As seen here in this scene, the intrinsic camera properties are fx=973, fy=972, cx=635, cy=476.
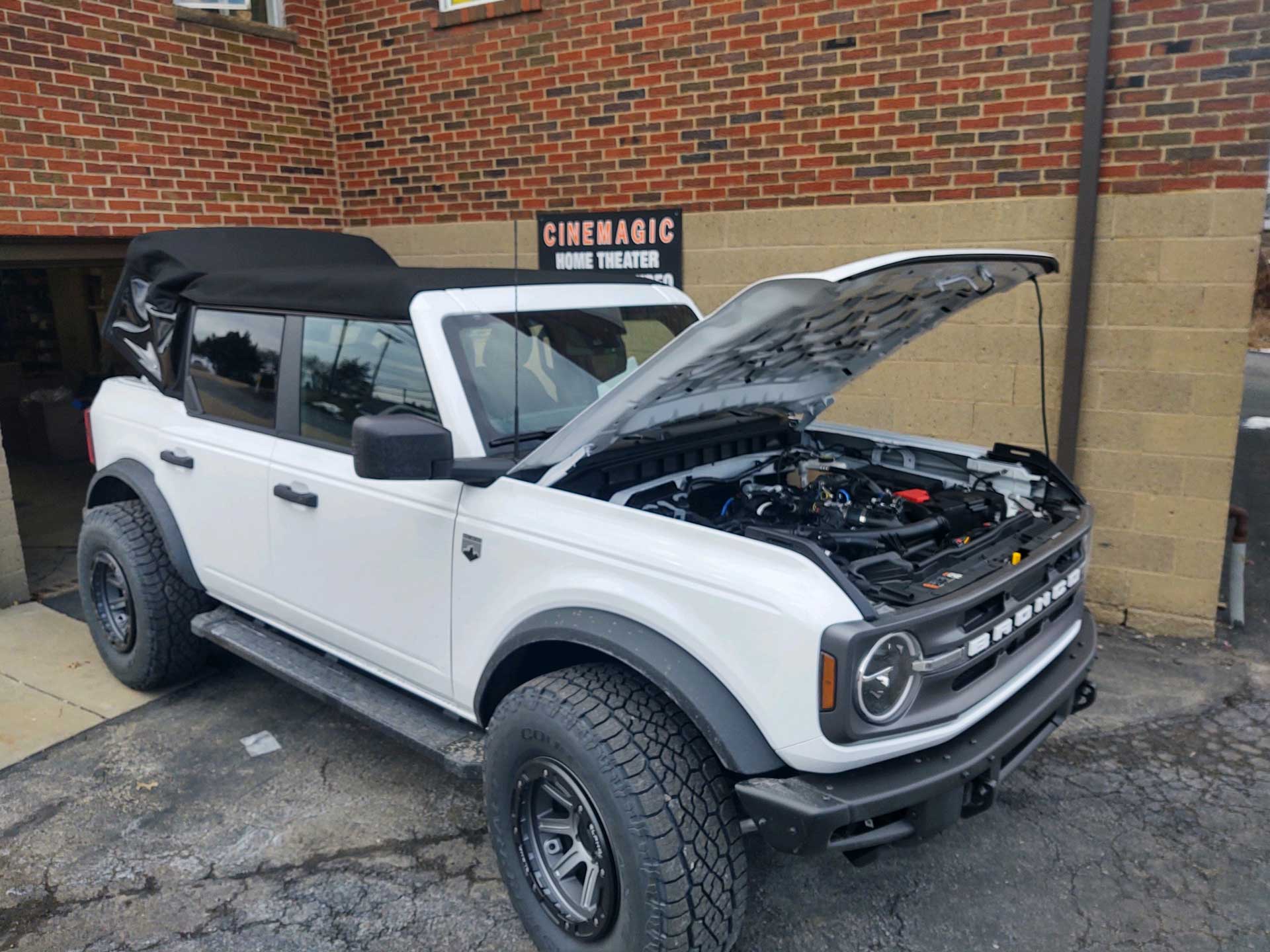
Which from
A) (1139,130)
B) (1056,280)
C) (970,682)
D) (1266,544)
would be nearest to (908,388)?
(1056,280)

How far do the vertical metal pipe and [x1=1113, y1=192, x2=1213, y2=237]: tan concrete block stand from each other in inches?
5.3

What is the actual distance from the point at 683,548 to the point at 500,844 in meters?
1.09

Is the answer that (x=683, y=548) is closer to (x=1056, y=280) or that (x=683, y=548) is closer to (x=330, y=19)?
(x=1056, y=280)

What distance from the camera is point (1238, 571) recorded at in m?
5.38

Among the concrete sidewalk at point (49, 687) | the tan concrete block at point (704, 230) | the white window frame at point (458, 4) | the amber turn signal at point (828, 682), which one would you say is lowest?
the concrete sidewalk at point (49, 687)

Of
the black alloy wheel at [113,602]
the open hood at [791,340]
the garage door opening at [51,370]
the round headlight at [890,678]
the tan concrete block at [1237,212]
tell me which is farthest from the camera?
the garage door opening at [51,370]

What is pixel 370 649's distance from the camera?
11.4 feet

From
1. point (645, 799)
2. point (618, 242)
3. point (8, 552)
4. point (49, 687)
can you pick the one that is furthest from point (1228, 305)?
point (8, 552)

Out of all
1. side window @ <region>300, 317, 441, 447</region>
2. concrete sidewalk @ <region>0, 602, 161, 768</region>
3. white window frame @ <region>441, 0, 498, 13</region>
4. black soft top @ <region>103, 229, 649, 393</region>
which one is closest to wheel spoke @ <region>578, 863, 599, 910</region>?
side window @ <region>300, 317, 441, 447</region>

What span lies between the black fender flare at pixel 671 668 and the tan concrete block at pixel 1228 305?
3.88 m

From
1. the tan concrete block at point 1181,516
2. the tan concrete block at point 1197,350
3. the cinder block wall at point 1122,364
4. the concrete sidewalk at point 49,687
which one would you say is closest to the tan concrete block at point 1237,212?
the cinder block wall at point 1122,364

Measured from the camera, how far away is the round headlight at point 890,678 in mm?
2332

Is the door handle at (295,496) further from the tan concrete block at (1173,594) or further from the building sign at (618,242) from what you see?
the tan concrete block at (1173,594)

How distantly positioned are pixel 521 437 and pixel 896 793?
1574mm
